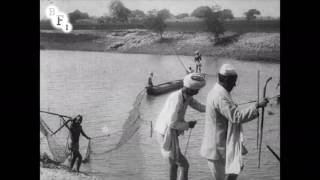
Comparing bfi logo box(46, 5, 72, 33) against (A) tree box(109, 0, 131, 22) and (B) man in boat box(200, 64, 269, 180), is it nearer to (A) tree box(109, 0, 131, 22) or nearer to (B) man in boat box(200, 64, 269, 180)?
(A) tree box(109, 0, 131, 22)

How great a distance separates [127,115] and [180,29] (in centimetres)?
93

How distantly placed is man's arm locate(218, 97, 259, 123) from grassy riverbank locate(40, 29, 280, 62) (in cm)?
48

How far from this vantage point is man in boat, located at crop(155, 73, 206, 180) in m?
4.50

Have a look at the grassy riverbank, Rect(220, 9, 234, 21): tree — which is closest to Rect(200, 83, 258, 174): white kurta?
the grassy riverbank

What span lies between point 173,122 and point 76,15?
1.35 m

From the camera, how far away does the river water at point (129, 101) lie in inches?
178

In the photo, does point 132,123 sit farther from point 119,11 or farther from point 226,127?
point 119,11

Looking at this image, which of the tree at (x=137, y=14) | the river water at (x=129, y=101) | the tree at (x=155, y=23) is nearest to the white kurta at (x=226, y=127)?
the river water at (x=129, y=101)

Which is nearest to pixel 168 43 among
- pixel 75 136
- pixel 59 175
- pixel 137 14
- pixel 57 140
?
pixel 137 14

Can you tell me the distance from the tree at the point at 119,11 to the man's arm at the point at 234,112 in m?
1.21

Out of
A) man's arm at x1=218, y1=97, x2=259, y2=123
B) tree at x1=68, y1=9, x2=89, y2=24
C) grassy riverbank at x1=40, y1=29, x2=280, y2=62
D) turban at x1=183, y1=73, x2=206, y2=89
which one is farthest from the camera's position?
tree at x1=68, y1=9, x2=89, y2=24
